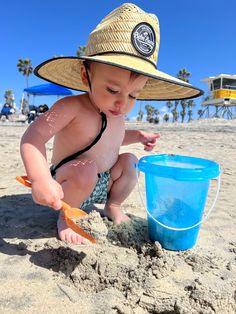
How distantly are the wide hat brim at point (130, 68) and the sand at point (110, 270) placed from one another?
0.81m

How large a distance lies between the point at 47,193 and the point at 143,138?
1079 millimetres

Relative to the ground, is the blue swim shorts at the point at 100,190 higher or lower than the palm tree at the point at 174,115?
higher

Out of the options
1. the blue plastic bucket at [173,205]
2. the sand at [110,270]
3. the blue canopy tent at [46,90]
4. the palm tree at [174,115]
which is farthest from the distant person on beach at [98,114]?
the palm tree at [174,115]

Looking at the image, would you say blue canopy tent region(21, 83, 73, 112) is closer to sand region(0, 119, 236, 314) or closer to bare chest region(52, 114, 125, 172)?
bare chest region(52, 114, 125, 172)

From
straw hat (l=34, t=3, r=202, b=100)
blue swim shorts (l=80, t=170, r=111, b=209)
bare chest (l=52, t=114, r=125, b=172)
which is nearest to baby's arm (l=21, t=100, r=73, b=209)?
bare chest (l=52, t=114, r=125, b=172)

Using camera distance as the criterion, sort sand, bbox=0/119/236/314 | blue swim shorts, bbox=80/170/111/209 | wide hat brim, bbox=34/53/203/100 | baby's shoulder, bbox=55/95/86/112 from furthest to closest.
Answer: blue swim shorts, bbox=80/170/111/209 → baby's shoulder, bbox=55/95/86/112 → wide hat brim, bbox=34/53/203/100 → sand, bbox=0/119/236/314

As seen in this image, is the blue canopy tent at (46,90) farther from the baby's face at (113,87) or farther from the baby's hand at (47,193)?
the baby's hand at (47,193)

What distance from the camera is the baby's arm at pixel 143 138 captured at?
7.68ft

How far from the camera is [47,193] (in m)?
1.42

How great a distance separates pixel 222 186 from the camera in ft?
11.0

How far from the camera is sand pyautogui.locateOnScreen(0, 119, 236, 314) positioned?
4.25ft

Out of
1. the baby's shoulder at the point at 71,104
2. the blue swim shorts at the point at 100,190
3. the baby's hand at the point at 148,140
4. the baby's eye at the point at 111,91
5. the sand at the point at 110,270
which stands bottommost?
the sand at the point at 110,270

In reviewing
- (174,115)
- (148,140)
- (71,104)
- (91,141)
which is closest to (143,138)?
(148,140)

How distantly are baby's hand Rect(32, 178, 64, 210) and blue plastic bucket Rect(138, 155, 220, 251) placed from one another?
0.49 meters
